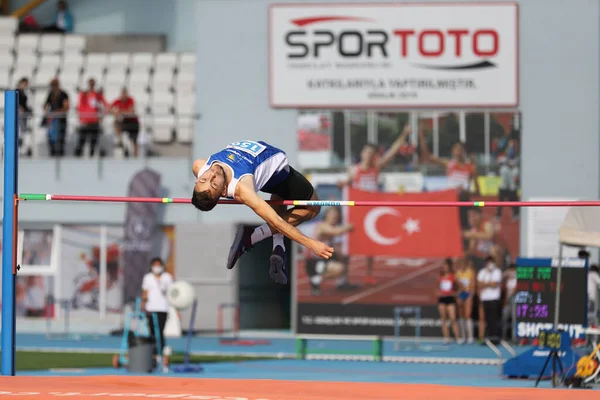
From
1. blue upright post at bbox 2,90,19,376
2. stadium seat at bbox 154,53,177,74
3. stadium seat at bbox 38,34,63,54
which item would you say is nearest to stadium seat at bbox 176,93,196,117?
stadium seat at bbox 154,53,177,74

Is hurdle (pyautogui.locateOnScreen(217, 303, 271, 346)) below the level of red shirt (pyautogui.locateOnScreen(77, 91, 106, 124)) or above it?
below

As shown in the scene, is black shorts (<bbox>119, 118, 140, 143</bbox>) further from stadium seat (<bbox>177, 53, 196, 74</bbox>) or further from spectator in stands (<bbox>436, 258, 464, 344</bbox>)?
spectator in stands (<bbox>436, 258, 464, 344</bbox>)

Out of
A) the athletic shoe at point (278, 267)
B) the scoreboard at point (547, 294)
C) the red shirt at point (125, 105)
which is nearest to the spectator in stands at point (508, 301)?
the scoreboard at point (547, 294)

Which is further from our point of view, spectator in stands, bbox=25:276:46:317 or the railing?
spectator in stands, bbox=25:276:46:317

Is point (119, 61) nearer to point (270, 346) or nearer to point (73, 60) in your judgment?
point (73, 60)

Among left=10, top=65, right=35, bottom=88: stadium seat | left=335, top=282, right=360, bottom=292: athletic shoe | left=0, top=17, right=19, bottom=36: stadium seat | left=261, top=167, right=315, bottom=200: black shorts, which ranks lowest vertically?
left=335, top=282, right=360, bottom=292: athletic shoe

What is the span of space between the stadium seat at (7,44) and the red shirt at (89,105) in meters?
3.51

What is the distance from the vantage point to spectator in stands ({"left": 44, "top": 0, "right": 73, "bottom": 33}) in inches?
1157

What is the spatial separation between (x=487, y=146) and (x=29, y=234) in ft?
31.9

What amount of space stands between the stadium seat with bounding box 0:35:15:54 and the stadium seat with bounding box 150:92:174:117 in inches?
149

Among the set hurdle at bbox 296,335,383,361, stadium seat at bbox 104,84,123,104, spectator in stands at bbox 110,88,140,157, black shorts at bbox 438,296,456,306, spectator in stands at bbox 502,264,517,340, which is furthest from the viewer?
stadium seat at bbox 104,84,123,104

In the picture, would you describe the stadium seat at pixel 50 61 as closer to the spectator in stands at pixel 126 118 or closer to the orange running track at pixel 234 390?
the spectator in stands at pixel 126 118

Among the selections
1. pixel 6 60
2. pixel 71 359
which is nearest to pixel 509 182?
pixel 71 359

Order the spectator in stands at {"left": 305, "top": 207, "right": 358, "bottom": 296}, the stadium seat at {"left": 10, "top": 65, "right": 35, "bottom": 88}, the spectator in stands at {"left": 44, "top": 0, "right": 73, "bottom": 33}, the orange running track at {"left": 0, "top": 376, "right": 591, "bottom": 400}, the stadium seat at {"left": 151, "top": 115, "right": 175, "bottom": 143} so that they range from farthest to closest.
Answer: the spectator in stands at {"left": 44, "top": 0, "right": 73, "bottom": 33} < the stadium seat at {"left": 10, "top": 65, "right": 35, "bottom": 88} < the stadium seat at {"left": 151, "top": 115, "right": 175, "bottom": 143} < the spectator in stands at {"left": 305, "top": 207, "right": 358, "bottom": 296} < the orange running track at {"left": 0, "top": 376, "right": 591, "bottom": 400}
